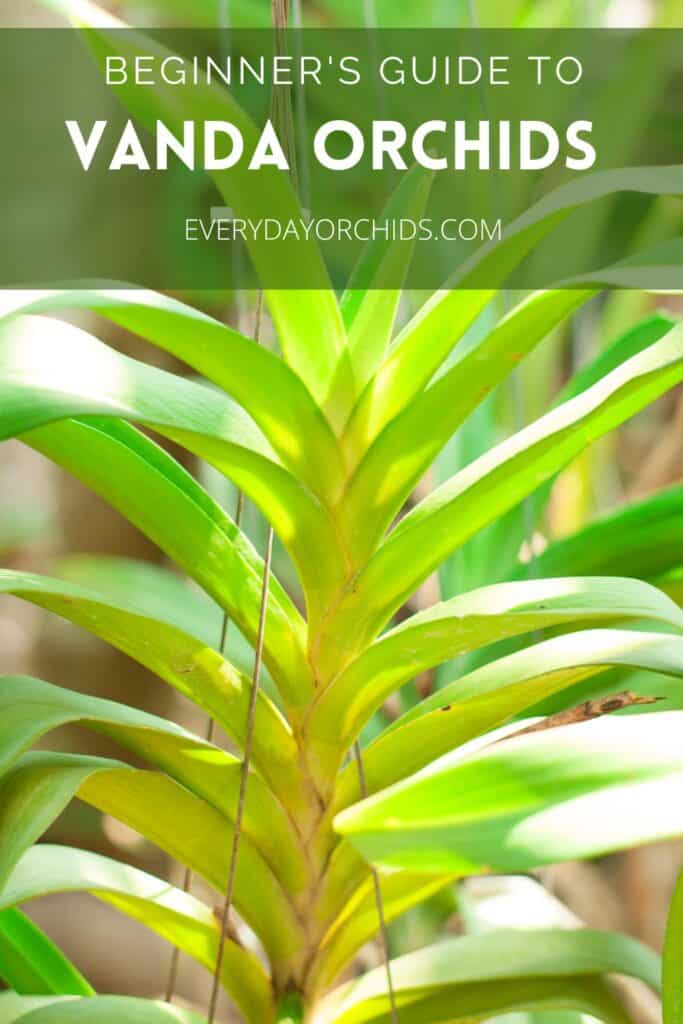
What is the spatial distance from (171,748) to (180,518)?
10 cm

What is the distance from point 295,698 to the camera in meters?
0.52

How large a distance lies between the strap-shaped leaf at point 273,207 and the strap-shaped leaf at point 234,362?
0.03 m

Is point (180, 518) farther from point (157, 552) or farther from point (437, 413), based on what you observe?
point (157, 552)

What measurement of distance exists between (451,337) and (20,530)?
1.32 m

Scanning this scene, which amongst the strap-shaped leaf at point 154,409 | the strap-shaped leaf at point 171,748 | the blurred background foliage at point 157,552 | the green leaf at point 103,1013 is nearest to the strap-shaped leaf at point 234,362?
the strap-shaped leaf at point 154,409

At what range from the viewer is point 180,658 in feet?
1.59

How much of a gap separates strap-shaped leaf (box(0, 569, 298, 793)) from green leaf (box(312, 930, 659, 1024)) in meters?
0.10

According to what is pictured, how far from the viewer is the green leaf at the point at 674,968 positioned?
1.43 feet

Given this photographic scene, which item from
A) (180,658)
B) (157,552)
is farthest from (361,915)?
(157,552)

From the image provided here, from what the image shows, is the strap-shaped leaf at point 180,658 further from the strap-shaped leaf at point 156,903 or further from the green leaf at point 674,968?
the green leaf at point 674,968

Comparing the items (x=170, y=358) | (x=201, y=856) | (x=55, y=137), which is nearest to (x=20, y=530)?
(x=170, y=358)

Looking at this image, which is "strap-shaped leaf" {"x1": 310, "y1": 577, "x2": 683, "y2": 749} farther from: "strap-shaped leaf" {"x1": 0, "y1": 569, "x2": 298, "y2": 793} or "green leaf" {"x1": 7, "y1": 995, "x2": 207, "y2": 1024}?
"green leaf" {"x1": 7, "y1": 995, "x2": 207, "y2": 1024}

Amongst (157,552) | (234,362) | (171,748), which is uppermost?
(157,552)

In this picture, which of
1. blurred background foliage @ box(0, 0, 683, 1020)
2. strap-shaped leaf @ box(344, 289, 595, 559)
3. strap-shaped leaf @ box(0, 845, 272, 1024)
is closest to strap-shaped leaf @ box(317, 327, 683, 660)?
strap-shaped leaf @ box(344, 289, 595, 559)
